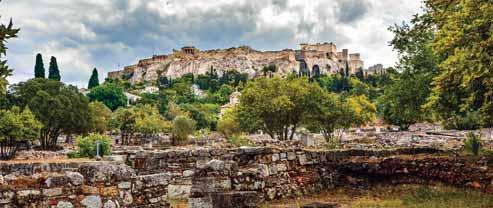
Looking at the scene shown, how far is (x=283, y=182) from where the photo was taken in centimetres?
1188

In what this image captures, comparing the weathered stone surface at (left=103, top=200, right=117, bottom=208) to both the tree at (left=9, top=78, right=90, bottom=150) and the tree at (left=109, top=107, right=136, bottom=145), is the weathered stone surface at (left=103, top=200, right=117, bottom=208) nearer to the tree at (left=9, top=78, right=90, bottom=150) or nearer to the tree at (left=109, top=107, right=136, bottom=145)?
the tree at (left=9, top=78, right=90, bottom=150)

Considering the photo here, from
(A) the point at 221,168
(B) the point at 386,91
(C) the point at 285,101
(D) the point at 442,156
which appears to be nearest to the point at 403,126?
(C) the point at 285,101

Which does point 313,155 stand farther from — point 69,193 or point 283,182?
point 69,193

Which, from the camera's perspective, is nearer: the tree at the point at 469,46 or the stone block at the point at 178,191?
the tree at the point at 469,46

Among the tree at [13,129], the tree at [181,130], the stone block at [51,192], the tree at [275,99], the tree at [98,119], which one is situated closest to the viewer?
the stone block at [51,192]

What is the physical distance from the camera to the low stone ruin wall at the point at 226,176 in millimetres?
7074

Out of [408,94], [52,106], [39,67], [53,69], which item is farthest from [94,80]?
[408,94]

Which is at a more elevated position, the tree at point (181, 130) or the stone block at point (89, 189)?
the tree at point (181, 130)

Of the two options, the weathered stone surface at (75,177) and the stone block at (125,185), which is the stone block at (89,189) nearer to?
the weathered stone surface at (75,177)

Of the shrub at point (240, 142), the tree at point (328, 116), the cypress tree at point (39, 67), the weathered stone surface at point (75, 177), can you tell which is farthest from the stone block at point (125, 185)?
the cypress tree at point (39, 67)

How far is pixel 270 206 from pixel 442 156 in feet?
16.7

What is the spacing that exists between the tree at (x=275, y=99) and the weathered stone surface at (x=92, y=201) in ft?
119

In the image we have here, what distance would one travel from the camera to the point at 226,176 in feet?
34.2

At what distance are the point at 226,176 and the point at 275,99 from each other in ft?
109
